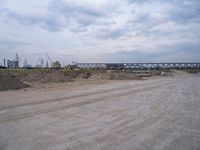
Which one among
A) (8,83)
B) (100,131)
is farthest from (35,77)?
(100,131)

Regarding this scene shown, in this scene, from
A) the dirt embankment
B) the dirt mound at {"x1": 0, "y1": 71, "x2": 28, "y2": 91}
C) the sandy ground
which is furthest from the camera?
the dirt embankment

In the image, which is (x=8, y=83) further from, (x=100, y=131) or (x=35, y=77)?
(x=100, y=131)

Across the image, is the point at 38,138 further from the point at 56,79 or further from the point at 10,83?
the point at 56,79

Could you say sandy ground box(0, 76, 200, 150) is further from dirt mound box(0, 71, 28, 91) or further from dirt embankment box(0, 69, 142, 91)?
dirt embankment box(0, 69, 142, 91)

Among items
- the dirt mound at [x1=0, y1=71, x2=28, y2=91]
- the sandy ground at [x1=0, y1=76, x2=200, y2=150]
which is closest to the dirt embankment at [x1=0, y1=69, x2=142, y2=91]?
the dirt mound at [x1=0, y1=71, x2=28, y2=91]

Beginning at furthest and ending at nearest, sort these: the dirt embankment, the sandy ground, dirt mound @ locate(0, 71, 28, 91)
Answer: the dirt embankment, dirt mound @ locate(0, 71, 28, 91), the sandy ground

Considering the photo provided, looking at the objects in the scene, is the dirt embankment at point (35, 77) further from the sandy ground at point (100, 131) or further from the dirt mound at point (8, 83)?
the sandy ground at point (100, 131)

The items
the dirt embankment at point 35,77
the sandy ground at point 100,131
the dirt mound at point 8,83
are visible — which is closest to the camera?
the sandy ground at point 100,131

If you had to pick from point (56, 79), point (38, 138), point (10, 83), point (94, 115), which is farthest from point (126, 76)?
point (38, 138)

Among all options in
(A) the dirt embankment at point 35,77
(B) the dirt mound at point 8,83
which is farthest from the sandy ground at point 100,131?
(A) the dirt embankment at point 35,77

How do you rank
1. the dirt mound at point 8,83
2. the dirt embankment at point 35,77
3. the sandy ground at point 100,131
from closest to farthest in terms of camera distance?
the sandy ground at point 100,131 < the dirt mound at point 8,83 < the dirt embankment at point 35,77

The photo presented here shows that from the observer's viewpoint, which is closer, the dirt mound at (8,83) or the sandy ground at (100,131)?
the sandy ground at (100,131)

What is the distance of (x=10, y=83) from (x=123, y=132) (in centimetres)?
3220

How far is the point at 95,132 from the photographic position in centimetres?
1048
